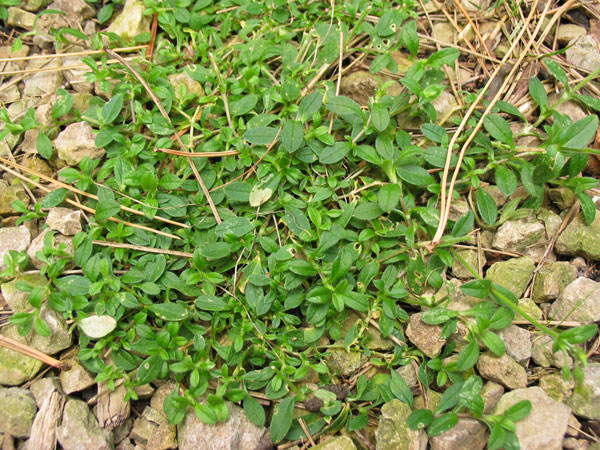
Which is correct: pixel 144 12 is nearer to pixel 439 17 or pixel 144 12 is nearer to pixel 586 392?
pixel 439 17

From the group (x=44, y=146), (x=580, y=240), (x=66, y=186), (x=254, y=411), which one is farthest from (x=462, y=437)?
(x=44, y=146)

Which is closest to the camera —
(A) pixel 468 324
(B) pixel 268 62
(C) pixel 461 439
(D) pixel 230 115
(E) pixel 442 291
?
(C) pixel 461 439

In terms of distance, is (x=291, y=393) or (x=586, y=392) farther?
(x=291, y=393)

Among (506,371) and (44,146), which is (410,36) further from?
(44,146)

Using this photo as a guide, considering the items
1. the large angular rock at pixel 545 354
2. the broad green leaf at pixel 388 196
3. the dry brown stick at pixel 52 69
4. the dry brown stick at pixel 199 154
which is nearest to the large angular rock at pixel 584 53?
the broad green leaf at pixel 388 196

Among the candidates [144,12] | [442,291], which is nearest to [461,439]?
[442,291]

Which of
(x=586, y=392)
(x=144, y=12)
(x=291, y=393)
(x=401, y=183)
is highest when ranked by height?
(x=144, y=12)

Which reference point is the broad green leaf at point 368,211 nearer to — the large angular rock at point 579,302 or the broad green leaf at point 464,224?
the broad green leaf at point 464,224

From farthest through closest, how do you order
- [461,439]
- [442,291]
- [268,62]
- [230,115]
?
[268,62] < [230,115] < [442,291] < [461,439]

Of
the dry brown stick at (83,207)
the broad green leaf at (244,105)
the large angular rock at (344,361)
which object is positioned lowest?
the large angular rock at (344,361)
